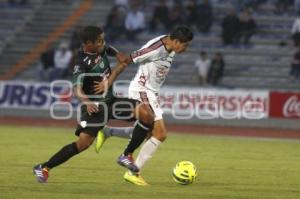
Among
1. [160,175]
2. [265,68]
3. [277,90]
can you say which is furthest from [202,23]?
[160,175]

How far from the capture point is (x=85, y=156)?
1449 centimetres

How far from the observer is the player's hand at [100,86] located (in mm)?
10578

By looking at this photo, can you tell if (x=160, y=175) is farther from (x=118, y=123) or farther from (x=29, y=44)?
(x=29, y=44)

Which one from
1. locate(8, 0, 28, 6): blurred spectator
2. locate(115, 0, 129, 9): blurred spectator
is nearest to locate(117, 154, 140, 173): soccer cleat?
locate(115, 0, 129, 9): blurred spectator

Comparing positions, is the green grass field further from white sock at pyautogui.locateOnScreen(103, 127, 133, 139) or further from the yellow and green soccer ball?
white sock at pyautogui.locateOnScreen(103, 127, 133, 139)

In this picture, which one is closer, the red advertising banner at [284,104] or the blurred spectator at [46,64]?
the red advertising banner at [284,104]

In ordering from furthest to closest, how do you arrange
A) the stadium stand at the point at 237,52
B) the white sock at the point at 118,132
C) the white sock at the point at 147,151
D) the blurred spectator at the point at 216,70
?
the stadium stand at the point at 237,52, the blurred spectator at the point at 216,70, the white sock at the point at 118,132, the white sock at the point at 147,151

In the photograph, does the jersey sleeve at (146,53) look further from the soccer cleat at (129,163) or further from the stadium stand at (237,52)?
the stadium stand at (237,52)

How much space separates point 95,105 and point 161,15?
56.9 feet

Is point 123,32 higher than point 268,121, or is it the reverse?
point 123,32

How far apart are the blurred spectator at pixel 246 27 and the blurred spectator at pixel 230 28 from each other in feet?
0.51

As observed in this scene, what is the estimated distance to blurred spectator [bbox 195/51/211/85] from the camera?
24953 mm

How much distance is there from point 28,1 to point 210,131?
12.1 meters

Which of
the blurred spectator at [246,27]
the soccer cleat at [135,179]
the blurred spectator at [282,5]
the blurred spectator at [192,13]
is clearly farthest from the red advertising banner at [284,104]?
the soccer cleat at [135,179]
